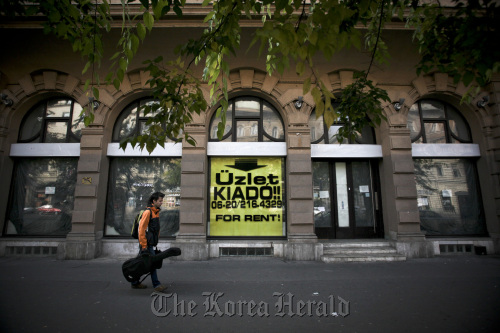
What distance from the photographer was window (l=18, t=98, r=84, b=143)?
9430 millimetres

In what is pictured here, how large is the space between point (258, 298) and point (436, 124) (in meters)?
9.65

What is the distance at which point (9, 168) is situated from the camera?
9102mm

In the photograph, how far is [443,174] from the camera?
9.49 m

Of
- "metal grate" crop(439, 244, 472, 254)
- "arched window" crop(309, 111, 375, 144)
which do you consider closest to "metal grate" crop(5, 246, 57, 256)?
"arched window" crop(309, 111, 375, 144)

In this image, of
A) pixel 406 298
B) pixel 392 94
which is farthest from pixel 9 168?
pixel 392 94

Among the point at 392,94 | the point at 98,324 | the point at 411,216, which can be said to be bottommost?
the point at 98,324

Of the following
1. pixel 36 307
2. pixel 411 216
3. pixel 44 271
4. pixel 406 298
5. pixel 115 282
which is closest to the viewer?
pixel 36 307

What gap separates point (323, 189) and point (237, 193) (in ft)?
10.9

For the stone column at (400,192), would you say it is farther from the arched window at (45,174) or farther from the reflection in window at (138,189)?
the arched window at (45,174)

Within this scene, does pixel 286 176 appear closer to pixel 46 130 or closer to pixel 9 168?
pixel 46 130

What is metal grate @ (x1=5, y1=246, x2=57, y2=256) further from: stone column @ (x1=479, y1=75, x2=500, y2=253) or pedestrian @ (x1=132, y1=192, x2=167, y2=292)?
stone column @ (x1=479, y1=75, x2=500, y2=253)

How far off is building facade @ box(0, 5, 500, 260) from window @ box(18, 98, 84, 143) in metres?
0.04

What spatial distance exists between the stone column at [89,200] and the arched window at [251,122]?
4.09m

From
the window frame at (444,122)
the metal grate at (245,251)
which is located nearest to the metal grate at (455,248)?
the window frame at (444,122)
